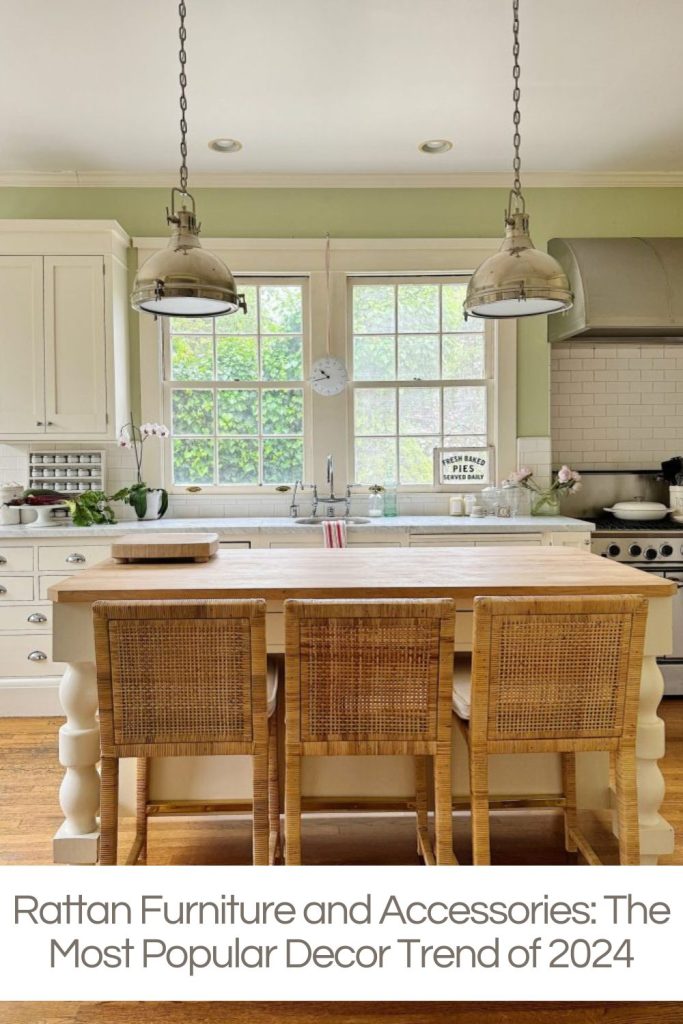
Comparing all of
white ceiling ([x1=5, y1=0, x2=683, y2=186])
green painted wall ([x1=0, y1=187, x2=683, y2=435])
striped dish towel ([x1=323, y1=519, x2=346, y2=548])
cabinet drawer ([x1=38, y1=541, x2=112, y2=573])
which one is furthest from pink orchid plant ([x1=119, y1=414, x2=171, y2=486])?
white ceiling ([x1=5, y1=0, x2=683, y2=186])

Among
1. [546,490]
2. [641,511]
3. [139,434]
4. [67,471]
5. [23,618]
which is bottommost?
[23,618]

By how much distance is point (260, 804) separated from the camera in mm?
2027

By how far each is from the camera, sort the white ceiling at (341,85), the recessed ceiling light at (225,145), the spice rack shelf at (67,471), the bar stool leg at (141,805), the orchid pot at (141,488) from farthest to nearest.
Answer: the spice rack shelf at (67,471)
the orchid pot at (141,488)
the recessed ceiling light at (225,145)
the white ceiling at (341,85)
the bar stool leg at (141,805)

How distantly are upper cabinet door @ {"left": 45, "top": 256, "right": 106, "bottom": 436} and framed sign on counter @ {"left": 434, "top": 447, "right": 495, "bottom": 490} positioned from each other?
2177mm

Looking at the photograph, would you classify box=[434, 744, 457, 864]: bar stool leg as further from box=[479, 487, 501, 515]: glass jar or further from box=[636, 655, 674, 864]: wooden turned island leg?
box=[479, 487, 501, 515]: glass jar

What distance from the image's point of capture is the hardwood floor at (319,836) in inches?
100

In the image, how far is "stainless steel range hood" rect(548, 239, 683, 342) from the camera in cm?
434

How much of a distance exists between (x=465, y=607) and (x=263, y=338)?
3029mm

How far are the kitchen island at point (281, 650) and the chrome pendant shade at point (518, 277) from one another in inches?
36.9

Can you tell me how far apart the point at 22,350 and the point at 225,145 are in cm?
172

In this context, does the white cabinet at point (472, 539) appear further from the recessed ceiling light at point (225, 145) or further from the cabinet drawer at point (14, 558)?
the recessed ceiling light at point (225, 145)

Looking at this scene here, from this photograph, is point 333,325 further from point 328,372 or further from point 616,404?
point 616,404

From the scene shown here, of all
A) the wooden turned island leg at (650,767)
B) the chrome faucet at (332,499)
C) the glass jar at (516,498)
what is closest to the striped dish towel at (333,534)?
the chrome faucet at (332,499)

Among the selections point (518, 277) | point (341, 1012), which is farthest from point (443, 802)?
point (518, 277)
